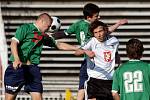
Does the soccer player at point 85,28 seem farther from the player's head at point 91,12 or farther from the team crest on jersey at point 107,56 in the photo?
the team crest on jersey at point 107,56

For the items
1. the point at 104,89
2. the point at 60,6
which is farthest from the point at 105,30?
the point at 60,6

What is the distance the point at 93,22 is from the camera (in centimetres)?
752

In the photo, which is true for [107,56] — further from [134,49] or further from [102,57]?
[134,49]

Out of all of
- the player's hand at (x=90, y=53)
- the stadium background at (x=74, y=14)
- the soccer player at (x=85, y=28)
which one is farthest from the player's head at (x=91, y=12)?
the stadium background at (x=74, y=14)

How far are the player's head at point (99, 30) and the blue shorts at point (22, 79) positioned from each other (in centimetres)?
93

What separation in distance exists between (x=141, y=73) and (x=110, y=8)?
21.4 feet

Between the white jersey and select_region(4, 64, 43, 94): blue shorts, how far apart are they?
29.4 inches

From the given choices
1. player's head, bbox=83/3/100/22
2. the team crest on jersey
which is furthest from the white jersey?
player's head, bbox=83/3/100/22

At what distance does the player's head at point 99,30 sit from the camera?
7.32 meters

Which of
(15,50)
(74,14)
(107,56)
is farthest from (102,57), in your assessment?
(74,14)

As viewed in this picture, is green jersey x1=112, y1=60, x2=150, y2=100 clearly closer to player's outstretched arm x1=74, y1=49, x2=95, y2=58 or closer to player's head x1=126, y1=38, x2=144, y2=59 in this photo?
player's head x1=126, y1=38, x2=144, y2=59

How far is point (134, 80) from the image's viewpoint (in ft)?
19.3

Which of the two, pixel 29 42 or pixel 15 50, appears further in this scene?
pixel 29 42

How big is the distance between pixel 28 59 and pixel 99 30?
3.36ft
